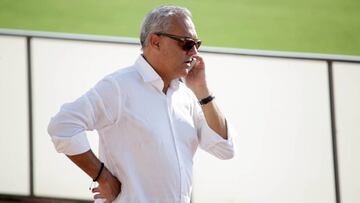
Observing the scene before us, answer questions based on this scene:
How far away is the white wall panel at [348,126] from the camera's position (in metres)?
5.91

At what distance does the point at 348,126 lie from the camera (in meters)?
5.95

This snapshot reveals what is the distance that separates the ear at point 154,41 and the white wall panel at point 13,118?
1998 mm

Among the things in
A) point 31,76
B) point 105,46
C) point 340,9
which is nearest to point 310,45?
point 340,9

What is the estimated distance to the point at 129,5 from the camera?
5.72 m

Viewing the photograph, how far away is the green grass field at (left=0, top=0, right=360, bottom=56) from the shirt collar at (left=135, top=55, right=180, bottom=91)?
1.97 meters

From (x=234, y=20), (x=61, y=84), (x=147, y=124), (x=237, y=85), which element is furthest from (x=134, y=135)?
(x=234, y=20)

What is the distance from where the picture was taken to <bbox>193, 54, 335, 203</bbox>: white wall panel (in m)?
5.66

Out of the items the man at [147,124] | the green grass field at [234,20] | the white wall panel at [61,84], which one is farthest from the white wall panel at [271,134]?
the man at [147,124]

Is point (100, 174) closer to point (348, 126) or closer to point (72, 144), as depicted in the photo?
point (72, 144)

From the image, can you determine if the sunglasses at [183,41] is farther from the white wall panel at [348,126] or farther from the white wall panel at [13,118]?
the white wall panel at [348,126]

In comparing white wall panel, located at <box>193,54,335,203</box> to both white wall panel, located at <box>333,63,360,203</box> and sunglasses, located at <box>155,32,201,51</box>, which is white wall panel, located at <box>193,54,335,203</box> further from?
sunglasses, located at <box>155,32,201,51</box>

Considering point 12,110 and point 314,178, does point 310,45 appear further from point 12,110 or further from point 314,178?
point 12,110

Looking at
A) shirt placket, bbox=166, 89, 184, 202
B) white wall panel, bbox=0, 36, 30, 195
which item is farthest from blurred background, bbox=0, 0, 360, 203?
shirt placket, bbox=166, 89, 184, 202

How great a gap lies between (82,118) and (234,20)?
247 cm
